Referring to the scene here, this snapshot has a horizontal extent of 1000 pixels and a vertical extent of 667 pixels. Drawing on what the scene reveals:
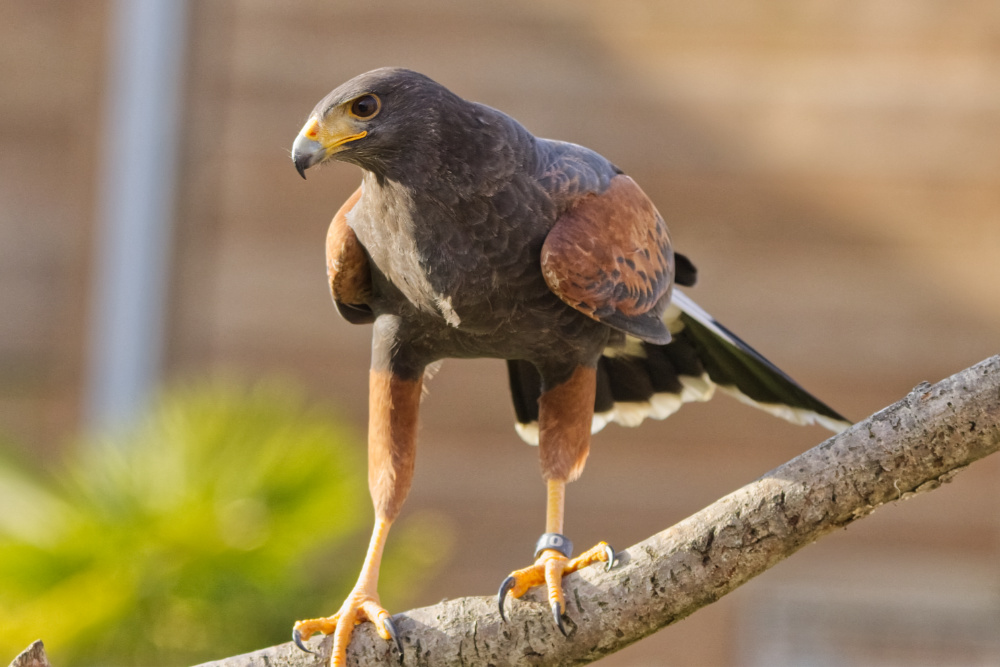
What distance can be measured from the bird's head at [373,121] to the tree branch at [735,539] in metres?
0.93

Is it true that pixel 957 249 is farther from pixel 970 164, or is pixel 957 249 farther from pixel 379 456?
pixel 379 456

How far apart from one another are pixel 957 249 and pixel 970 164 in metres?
0.45

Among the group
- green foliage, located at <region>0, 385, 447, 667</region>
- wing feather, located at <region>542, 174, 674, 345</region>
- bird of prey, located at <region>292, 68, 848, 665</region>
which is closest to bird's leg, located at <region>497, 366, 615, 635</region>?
bird of prey, located at <region>292, 68, 848, 665</region>

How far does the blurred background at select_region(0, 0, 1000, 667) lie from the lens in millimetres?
5805

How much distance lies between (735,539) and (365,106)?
3.64 feet

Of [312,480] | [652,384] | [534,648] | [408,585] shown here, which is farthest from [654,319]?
[408,585]

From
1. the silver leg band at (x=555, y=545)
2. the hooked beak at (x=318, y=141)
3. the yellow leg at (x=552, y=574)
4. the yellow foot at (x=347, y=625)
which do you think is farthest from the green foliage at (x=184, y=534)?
the hooked beak at (x=318, y=141)

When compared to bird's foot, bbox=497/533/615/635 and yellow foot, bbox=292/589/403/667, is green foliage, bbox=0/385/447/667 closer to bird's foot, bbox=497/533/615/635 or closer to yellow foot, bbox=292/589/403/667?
yellow foot, bbox=292/589/403/667

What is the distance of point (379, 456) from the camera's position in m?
2.62

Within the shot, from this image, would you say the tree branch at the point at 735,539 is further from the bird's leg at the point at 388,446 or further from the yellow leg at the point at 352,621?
the bird's leg at the point at 388,446

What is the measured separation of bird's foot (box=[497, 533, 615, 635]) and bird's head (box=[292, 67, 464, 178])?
35.3 inches

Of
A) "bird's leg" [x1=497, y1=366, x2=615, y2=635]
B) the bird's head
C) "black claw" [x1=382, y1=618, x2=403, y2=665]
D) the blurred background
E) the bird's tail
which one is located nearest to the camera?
the bird's head

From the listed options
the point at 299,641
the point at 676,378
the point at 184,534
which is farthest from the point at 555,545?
the point at 184,534

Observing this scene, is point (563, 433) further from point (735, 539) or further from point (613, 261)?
point (735, 539)
